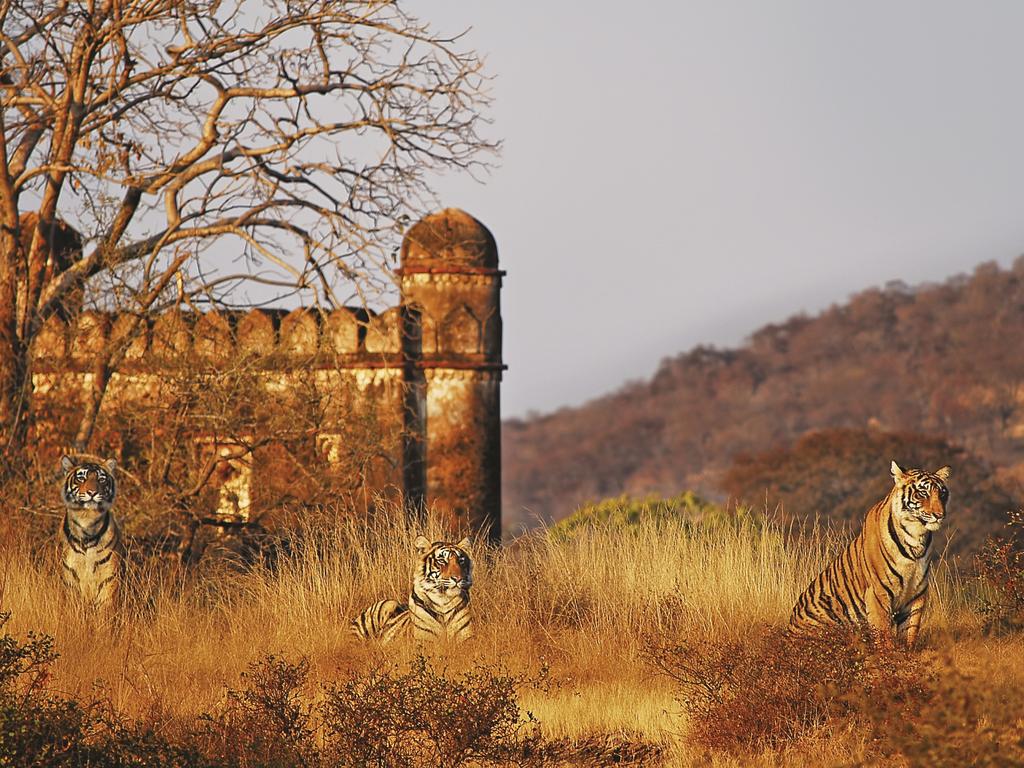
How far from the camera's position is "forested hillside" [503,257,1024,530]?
194 feet

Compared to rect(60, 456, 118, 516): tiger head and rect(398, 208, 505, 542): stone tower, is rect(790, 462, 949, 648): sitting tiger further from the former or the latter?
rect(398, 208, 505, 542): stone tower

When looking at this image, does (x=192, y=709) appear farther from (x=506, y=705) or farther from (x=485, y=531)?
(x=485, y=531)

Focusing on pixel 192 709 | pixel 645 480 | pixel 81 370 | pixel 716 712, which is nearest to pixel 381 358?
pixel 81 370

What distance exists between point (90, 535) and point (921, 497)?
19.8 feet

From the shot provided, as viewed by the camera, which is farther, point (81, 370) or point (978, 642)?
point (81, 370)

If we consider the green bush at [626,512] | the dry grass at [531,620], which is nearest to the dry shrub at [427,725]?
the dry grass at [531,620]

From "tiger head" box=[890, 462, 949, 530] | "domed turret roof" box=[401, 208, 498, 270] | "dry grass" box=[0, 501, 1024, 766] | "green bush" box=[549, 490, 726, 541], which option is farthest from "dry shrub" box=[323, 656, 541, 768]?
"domed turret roof" box=[401, 208, 498, 270]

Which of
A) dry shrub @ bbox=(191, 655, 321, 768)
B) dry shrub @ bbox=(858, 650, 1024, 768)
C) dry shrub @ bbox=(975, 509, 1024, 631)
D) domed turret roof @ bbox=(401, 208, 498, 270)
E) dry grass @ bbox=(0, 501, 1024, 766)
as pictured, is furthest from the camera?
domed turret roof @ bbox=(401, 208, 498, 270)

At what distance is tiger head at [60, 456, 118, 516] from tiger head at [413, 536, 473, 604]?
2.53 metres

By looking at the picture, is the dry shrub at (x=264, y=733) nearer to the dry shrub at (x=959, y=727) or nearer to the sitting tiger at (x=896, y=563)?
the dry shrub at (x=959, y=727)

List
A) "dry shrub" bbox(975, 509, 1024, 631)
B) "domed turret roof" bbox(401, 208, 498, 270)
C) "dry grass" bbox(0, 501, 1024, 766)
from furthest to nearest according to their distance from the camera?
"domed turret roof" bbox(401, 208, 498, 270) → "dry shrub" bbox(975, 509, 1024, 631) → "dry grass" bbox(0, 501, 1024, 766)

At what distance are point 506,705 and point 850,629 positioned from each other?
2394 mm

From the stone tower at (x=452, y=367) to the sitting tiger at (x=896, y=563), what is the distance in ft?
20.4

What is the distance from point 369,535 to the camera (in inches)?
522
